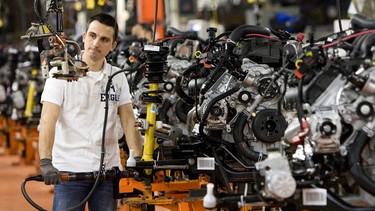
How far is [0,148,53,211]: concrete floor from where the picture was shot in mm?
11970

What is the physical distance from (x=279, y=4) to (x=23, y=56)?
14.5 meters

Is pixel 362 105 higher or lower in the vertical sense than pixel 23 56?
lower

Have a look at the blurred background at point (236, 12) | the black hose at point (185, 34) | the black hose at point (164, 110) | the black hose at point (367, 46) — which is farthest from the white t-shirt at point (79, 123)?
the blurred background at point (236, 12)

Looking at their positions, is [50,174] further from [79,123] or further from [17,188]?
[17,188]

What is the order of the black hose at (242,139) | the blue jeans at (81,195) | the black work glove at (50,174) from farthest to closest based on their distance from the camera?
the black hose at (242,139)
the blue jeans at (81,195)
the black work glove at (50,174)

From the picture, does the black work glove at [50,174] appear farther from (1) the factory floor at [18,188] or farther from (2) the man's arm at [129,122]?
(1) the factory floor at [18,188]

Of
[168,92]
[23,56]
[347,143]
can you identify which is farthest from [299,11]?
[347,143]

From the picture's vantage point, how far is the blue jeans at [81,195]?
669 centimetres

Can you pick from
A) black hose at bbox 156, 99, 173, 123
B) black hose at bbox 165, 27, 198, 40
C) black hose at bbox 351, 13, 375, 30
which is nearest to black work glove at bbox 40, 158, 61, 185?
black hose at bbox 351, 13, 375, 30

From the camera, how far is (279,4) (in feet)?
99.3

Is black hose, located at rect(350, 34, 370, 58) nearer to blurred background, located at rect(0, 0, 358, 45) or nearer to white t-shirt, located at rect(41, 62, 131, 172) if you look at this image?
white t-shirt, located at rect(41, 62, 131, 172)

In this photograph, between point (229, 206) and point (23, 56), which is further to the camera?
point (23, 56)

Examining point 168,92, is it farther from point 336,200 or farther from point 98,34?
point 336,200

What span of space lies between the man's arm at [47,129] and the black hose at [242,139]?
5.71 feet
